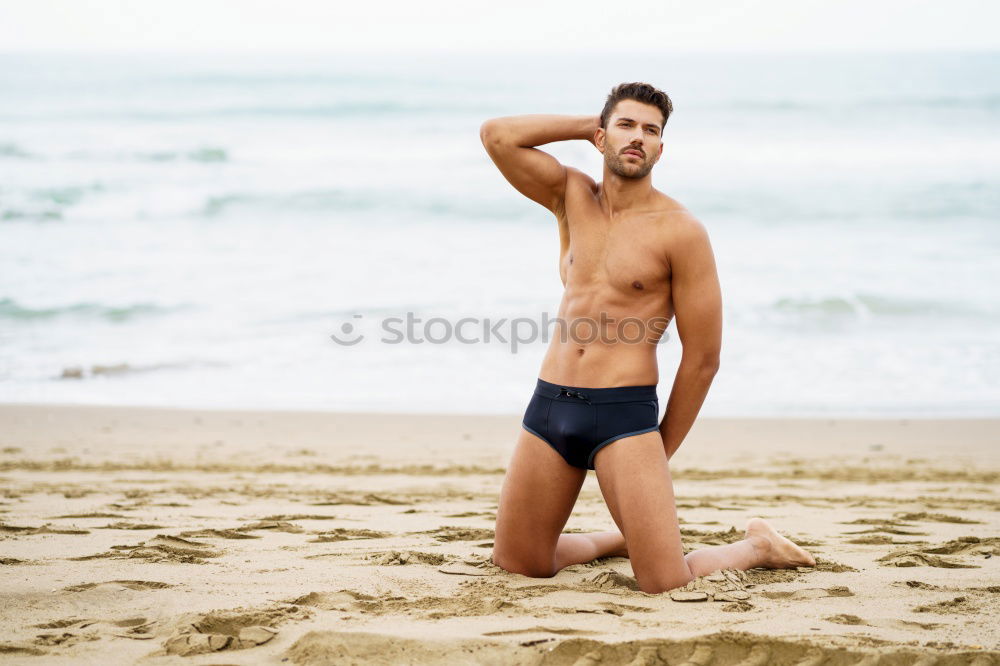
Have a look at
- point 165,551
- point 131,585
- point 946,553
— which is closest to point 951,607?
point 946,553

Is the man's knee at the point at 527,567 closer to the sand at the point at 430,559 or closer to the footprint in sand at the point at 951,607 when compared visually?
the sand at the point at 430,559

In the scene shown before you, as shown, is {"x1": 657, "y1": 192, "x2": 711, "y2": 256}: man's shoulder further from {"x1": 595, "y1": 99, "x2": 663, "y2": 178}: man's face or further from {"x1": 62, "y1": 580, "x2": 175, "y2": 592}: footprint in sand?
{"x1": 62, "y1": 580, "x2": 175, "y2": 592}: footprint in sand

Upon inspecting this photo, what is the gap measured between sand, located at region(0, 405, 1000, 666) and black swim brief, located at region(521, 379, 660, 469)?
0.57 metres

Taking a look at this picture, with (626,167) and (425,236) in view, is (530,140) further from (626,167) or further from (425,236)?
(425,236)

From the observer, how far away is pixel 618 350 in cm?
394

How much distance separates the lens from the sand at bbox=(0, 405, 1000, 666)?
308cm

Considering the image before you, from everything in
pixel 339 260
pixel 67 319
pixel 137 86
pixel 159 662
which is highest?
pixel 137 86

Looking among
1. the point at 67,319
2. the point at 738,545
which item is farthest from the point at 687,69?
the point at 738,545

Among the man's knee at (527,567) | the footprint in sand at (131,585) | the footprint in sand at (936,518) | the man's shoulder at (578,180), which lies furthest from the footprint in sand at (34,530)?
the footprint in sand at (936,518)

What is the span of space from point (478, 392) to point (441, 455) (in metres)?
2.51

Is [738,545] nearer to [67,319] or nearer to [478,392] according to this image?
[478,392]

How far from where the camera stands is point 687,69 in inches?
1654

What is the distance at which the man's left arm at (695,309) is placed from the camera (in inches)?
150

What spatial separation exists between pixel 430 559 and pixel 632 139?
6.56ft
